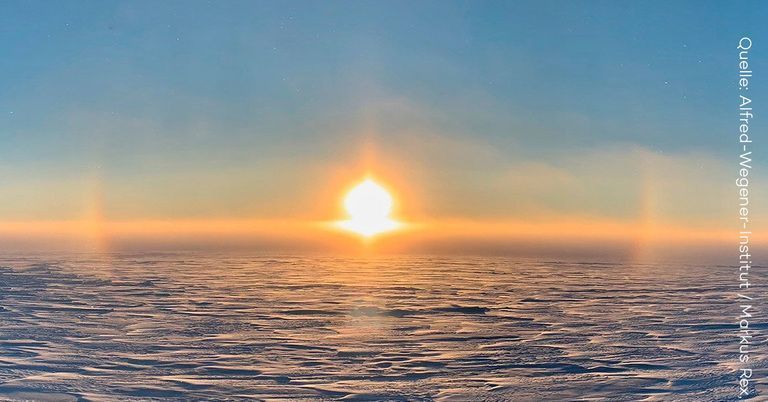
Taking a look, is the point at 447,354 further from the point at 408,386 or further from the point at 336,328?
the point at 336,328

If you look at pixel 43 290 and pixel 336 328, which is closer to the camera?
pixel 336 328

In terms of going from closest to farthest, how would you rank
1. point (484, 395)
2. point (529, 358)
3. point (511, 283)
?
point (484, 395), point (529, 358), point (511, 283)

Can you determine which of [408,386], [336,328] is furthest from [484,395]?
[336,328]

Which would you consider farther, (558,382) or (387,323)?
(387,323)

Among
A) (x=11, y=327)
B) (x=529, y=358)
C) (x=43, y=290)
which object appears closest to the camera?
(x=529, y=358)

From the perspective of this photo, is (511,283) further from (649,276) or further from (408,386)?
(408,386)

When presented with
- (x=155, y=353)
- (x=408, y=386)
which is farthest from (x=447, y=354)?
(x=155, y=353)
